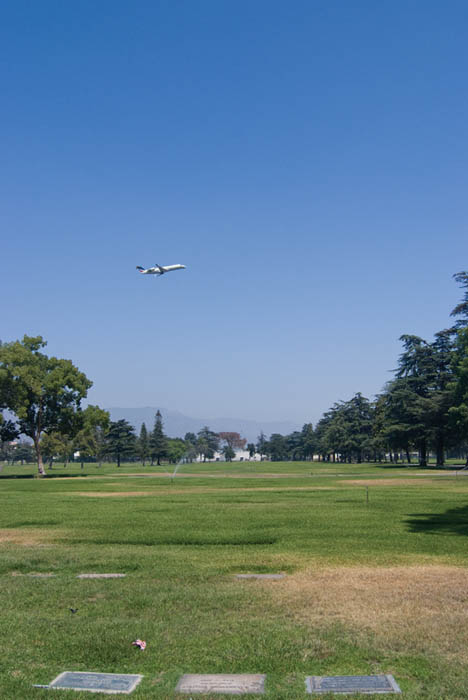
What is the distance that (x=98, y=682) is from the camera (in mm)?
6215

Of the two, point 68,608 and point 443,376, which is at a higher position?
point 443,376

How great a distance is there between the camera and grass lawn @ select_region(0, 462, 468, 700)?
Result: 6516 millimetres

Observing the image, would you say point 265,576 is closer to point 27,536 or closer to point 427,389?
point 27,536

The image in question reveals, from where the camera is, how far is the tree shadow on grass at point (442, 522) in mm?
16922

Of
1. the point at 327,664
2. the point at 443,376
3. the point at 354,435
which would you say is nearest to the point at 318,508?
the point at 327,664

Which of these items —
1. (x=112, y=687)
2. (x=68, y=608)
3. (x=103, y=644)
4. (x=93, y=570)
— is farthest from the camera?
(x=93, y=570)

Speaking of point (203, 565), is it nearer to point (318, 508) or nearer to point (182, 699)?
point (182, 699)

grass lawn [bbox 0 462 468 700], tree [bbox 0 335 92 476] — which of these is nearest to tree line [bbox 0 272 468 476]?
tree [bbox 0 335 92 476]

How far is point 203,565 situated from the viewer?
1207cm

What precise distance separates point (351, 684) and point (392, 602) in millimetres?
3113

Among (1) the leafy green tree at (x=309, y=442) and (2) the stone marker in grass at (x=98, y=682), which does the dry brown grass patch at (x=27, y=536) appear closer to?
(2) the stone marker in grass at (x=98, y=682)

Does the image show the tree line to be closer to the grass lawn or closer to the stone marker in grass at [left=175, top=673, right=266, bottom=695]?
the grass lawn

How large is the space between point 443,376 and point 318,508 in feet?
186

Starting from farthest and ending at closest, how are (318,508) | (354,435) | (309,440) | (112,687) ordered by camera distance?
(309,440) < (354,435) < (318,508) < (112,687)
